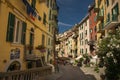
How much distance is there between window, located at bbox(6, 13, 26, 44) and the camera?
10.4 m

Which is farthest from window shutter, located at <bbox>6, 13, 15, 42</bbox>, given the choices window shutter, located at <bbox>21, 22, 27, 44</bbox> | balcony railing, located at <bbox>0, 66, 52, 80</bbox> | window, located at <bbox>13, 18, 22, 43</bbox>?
balcony railing, located at <bbox>0, 66, 52, 80</bbox>

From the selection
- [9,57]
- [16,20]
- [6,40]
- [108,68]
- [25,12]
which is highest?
[25,12]

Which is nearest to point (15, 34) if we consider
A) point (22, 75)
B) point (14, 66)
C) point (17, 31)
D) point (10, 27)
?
point (17, 31)

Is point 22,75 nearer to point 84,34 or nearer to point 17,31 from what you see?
point 17,31

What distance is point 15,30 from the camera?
11.7m

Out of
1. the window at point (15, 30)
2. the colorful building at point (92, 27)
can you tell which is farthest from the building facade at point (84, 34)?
the window at point (15, 30)

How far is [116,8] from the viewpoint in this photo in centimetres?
2241

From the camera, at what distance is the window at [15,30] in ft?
34.1

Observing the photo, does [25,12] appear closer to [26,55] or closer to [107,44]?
[26,55]

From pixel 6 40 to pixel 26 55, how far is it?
3656mm

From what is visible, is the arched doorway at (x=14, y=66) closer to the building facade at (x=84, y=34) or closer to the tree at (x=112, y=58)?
the tree at (x=112, y=58)

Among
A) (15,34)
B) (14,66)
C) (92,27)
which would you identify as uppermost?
(92,27)

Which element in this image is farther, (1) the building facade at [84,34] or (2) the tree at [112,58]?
(1) the building facade at [84,34]

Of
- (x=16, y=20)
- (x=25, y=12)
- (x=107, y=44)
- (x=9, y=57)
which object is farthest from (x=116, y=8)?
(x=9, y=57)
